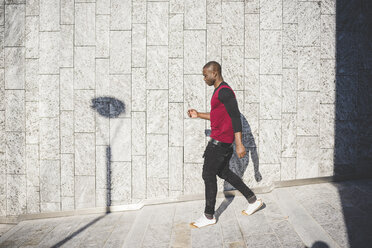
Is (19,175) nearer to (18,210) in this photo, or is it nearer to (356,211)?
(18,210)

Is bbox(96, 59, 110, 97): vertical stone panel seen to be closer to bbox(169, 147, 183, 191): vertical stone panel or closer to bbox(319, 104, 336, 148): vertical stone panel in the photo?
bbox(169, 147, 183, 191): vertical stone panel

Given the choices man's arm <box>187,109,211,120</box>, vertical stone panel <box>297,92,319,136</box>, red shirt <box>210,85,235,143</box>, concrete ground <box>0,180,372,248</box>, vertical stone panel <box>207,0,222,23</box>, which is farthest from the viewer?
vertical stone panel <box>297,92,319,136</box>

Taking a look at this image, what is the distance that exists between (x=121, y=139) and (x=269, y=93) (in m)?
3.10

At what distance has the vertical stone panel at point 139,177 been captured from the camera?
486 cm

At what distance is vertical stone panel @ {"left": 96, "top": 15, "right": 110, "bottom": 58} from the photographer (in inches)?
190

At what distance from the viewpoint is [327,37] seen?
484 centimetres

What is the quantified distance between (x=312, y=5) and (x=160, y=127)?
3.88 metres

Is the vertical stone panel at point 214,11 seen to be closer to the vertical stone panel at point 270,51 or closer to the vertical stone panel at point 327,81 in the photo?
the vertical stone panel at point 270,51

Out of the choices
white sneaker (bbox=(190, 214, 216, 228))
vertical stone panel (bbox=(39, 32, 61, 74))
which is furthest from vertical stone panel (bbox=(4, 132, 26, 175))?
white sneaker (bbox=(190, 214, 216, 228))

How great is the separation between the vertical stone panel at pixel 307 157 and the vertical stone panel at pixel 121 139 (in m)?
3.42

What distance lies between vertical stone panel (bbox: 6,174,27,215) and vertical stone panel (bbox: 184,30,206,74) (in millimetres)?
4030

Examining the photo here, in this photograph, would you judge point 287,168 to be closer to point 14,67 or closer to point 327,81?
point 327,81

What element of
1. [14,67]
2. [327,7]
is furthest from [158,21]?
[327,7]

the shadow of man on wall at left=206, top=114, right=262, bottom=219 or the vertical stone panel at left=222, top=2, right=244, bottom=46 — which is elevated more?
the vertical stone panel at left=222, top=2, right=244, bottom=46
